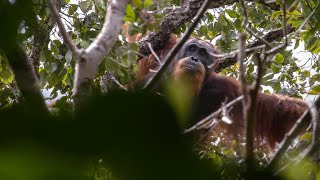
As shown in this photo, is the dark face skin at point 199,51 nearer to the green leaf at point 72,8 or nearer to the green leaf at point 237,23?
the green leaf at point 237,23

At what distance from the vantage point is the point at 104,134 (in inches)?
12.9

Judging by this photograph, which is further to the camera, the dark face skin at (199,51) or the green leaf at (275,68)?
the dark face skin at (199,51)

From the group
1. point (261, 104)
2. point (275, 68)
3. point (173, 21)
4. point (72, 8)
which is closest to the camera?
point (72, 8)

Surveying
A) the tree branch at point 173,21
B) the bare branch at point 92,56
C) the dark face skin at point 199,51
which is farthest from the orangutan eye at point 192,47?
the bare branch at point 92,56

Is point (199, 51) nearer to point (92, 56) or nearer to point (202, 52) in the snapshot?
point (202, 52)

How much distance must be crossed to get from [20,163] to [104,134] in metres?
0.06

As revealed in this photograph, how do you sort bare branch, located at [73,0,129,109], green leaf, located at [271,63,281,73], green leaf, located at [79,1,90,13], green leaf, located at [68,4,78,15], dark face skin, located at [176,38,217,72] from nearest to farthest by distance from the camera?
bare branch, located at [73,0,129,109], green leaf, located at [79,1,90,13], green leaf, located at [68,4,78,15], green leaf, located at [271,63,281,73], dark face skin, located at [176,38,217,72]

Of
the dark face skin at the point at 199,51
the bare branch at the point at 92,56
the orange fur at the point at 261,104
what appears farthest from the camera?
the dark face skin at the point at 199,51

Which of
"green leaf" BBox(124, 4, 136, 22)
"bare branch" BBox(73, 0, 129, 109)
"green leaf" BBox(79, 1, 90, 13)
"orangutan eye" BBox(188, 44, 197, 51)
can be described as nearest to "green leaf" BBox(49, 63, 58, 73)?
"green leaf" BBox(79, 1, 90, 13)

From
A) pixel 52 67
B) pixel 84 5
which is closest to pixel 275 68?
pixel 84 5

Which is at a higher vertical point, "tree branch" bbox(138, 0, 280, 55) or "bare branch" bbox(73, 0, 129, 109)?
"tree branch" bbox(138, 0, 280, 55)

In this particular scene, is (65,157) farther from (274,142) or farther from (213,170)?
(274,142)

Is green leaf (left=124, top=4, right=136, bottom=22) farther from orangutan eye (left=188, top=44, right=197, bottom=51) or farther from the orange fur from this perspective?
orangutan eye (left=188, top=44, right=197, bottom=51)

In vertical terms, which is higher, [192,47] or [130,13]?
[192,47]
